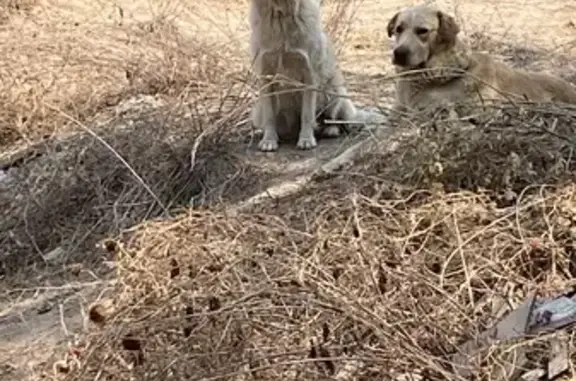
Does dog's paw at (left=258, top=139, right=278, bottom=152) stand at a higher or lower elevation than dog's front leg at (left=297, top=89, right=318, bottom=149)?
lower

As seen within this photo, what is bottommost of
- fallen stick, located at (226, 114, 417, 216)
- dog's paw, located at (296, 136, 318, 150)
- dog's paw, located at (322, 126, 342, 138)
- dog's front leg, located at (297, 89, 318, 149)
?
dog's paw, located at (322, 126, 342, 138)


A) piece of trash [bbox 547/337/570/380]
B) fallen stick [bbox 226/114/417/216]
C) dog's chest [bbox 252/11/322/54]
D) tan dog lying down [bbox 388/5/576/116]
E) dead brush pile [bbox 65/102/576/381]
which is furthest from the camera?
dog's chest [bbox 252/11/322/54]

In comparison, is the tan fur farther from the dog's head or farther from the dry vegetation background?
the dog's head

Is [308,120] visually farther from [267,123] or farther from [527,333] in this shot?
Result: [527,333]

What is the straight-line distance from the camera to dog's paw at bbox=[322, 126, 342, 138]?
6898 millimetres

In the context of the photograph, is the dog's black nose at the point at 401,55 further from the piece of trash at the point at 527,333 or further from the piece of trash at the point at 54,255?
the piece of trash at the point at 527,333

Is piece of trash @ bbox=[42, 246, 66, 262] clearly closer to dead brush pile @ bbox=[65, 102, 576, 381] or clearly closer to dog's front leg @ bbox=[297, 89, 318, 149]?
dead brush pile @ bbox=[65, 102, 576, 381]

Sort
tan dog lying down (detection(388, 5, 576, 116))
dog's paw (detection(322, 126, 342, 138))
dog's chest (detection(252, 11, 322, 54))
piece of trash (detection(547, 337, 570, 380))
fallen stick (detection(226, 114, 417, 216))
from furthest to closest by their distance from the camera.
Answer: dog's paw (detection(322, 126, 342, 138)) → dog's chest (detection(252, 11, 322, 54)) → tan dog lying down (detection(388, 5, 576, 116)) → fallen stick (detection(226, 114, 417, 216)) → piece of trash (detection(547, 337, 570, 380))

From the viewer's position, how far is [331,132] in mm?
6906

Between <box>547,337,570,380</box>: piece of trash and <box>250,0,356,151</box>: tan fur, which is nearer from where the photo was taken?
<box>547,337,570,380</box>: piece of trash

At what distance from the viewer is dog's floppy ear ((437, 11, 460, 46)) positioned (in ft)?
19.2

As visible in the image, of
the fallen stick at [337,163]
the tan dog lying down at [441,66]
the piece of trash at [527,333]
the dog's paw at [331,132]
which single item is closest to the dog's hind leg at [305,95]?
the dog's paw at [331,132]

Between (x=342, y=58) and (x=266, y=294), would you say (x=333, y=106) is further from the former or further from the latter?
(x=266, y=294)

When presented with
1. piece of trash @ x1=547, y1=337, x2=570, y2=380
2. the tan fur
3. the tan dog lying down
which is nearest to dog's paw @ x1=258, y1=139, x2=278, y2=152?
the tan fur
